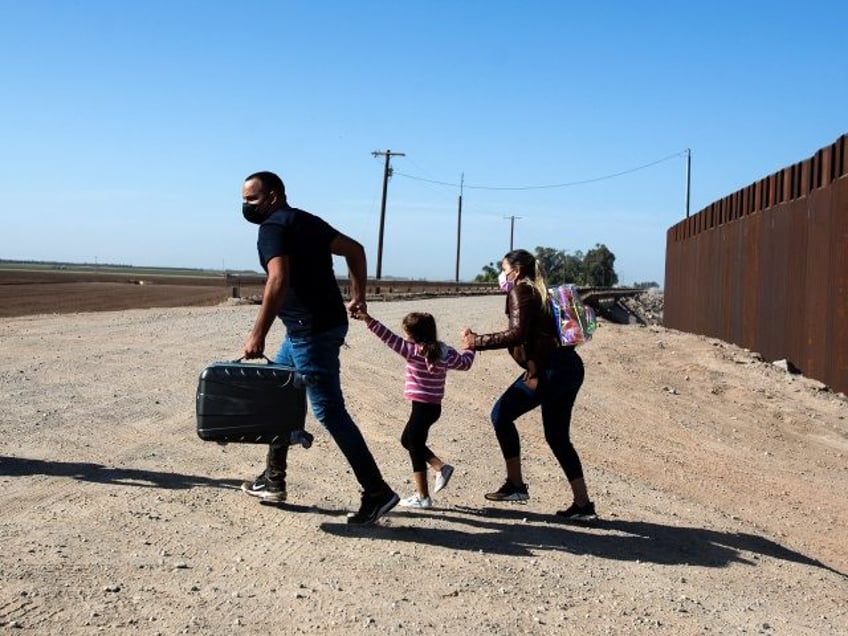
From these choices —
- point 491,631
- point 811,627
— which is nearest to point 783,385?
point 811,627

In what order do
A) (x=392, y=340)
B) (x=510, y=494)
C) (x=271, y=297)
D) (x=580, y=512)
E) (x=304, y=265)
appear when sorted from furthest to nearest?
(x=510, y=494) → (x=580, y=512) → (x=392, y=340) → (x=304, y=265) → (x=271, y=297)

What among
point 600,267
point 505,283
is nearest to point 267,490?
point 505,283

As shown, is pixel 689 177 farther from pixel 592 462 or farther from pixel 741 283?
pixel 592 462

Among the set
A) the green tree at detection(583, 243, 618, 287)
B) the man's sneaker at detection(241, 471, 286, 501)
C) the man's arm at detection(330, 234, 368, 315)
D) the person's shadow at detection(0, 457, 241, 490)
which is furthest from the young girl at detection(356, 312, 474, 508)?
the green tree at detection(583, 243, 618, 287)

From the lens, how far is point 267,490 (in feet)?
20.3

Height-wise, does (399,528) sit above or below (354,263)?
below

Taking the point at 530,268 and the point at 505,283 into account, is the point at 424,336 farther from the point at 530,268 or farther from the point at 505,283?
the point at 530,268

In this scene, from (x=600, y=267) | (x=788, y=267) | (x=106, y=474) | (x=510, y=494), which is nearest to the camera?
(x=510, y=494)

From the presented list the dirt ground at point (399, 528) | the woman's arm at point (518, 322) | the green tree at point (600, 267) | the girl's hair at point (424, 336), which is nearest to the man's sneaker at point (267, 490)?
the dirt ground at point (399, 528)

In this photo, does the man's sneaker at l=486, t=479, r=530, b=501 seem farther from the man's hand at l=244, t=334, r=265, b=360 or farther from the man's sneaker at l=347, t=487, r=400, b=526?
the man's hand at l=244, t=334, r=265, b=360

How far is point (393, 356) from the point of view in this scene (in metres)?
15.0

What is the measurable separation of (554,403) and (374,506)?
1.30m

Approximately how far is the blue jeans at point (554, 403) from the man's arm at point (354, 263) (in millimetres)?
1110

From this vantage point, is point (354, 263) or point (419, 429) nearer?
point (354, 263)
